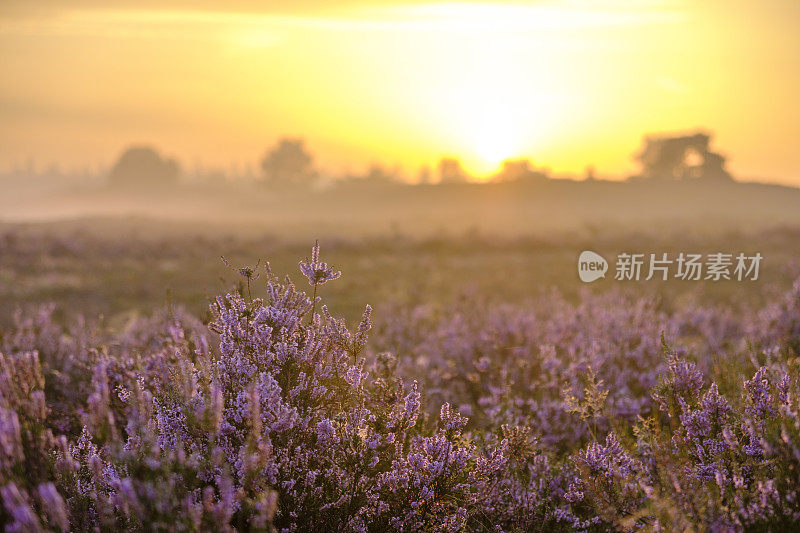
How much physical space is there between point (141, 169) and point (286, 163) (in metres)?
37.4

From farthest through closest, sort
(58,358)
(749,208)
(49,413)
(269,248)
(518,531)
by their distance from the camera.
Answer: (749,208), (269,248), (58,358), (49,413), (518,531)

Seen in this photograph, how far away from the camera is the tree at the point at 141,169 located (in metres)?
138

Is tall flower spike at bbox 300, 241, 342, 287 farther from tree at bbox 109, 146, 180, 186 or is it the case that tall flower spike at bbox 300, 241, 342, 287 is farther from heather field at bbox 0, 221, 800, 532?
tree at bbox 109, 146, 180, 186

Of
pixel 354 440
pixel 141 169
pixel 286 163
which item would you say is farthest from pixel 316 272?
pixel 141 169

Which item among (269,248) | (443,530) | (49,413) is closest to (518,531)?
(443,530)

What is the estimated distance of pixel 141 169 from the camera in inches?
5477

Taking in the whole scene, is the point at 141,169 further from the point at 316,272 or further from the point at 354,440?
the point at 354,440

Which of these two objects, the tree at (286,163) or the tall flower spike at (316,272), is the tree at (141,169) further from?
the tall flower spike at (316,272)

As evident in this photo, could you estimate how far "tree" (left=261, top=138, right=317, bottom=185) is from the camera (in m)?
129

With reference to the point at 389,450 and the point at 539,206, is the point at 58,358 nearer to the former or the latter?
the point at 389,450

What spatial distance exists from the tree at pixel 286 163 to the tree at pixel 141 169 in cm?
2782

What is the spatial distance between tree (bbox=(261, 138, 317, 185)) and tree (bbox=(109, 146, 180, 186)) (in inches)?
1095

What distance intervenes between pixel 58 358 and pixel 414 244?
2162 centimetres

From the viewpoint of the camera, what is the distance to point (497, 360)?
215 inches
